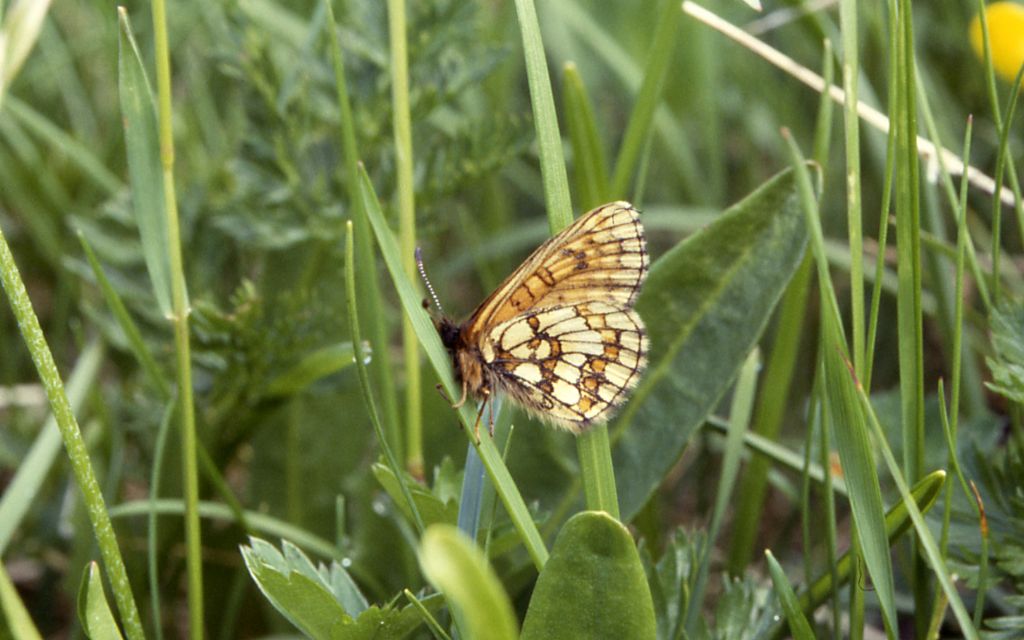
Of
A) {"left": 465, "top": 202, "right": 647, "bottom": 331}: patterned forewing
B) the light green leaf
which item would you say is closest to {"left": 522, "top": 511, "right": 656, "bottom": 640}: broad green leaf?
{"left": 465, "top": 202, "right": 647, "bottom": 331}: patterned forewing

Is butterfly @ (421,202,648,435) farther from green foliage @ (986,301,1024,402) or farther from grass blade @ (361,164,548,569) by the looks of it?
green foliage @ (986,301,1024,402)

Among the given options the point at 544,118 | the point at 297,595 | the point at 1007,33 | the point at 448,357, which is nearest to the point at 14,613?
the point at 297,595

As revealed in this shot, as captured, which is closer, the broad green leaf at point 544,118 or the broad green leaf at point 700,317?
the broad green leaf at point 544,118

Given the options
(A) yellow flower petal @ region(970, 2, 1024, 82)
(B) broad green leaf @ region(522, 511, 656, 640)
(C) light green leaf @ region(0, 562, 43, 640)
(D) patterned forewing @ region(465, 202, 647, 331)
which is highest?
(A) yellow flower petal @ region(970, 2, 1024, 82)

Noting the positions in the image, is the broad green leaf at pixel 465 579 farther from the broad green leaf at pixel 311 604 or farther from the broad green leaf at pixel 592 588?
the broad green leaf at pixel 311 604

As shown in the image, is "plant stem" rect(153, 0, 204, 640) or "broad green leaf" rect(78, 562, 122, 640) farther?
"plant stem" rect(153, 0, 204, 640)

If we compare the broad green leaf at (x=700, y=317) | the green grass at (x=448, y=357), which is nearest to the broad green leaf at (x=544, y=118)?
the green grass at (x=448, y=357)

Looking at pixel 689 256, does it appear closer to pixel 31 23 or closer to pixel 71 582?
pixel 31 23
